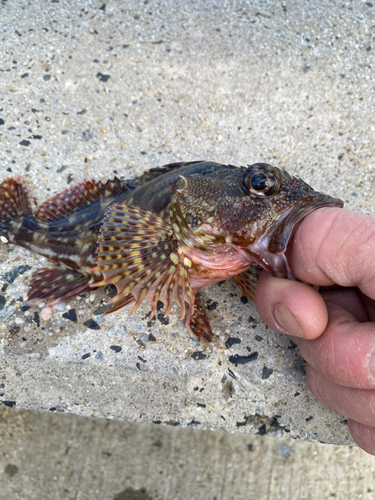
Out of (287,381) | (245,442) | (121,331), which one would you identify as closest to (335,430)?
(287,381)

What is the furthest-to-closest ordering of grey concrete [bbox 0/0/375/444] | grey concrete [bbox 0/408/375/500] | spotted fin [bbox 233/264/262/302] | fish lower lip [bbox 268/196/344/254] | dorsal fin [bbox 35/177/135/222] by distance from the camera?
grey concrete [bbox 0/408/375/500], grey concrete [bbox 0/0/375/444], dorsal fin [bbox 35/177/135/222], spotted fin [bbox 233/264/262/302], fish lower lip [bbox 268/196/344/254]

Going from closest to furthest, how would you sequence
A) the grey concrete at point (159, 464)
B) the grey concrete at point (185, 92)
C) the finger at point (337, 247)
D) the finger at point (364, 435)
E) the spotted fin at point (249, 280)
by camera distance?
the finger at point (337, 247), the finger at point (364, 435), the spotted fin at point (249, 280), the grey concrete at point (185, 92), the grey concrete at point (159, 464)

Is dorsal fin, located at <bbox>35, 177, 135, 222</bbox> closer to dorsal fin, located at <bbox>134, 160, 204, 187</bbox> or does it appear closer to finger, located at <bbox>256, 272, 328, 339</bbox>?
dorsal fin, located at <bbox>134, 160, 204, 187</bbox>

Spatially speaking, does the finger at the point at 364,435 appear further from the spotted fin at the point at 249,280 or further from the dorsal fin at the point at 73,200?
the dorsal fin at the point at 73,200

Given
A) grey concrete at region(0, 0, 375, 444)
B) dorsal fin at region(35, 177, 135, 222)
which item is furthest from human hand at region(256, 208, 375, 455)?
dorsal fin at region(35, 177, 135, 222)

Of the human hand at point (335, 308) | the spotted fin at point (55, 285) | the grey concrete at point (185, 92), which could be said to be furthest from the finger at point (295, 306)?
the spotted fin at point (55, 285)

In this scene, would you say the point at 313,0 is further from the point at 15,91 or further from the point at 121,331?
the point at 121,331

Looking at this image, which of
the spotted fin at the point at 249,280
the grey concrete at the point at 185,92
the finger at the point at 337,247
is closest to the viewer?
the finger at the point at 337,247

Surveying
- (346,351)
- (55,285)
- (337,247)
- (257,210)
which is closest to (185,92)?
(257,210)
